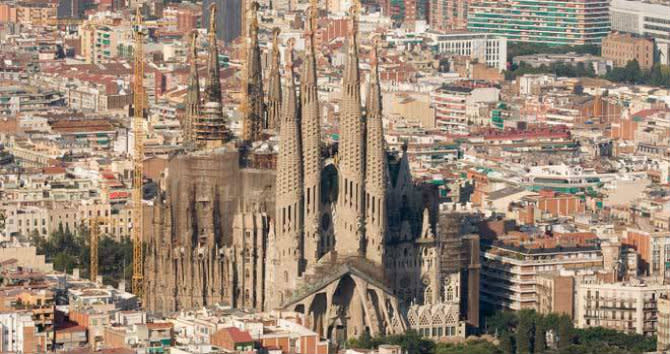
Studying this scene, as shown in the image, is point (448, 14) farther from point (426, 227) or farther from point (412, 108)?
point (426, 227)

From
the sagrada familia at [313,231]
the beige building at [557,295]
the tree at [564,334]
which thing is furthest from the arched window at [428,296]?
the tree at [564,334]

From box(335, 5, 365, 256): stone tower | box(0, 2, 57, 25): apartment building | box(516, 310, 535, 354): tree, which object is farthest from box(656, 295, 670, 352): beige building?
box(0, 2, 57, 25): apartment building

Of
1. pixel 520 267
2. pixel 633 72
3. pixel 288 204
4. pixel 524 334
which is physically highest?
pixel 288 204

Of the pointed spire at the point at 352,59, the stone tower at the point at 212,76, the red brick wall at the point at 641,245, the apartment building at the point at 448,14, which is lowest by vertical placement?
the apartment building at the point at 448,14

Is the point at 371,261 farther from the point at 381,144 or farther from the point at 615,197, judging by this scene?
the point at 615,197

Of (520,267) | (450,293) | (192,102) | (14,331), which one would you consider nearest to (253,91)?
(192,102)

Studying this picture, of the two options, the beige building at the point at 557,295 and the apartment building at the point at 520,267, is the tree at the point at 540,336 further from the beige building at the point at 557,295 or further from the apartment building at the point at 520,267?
the apartment building at the point at 520,267
